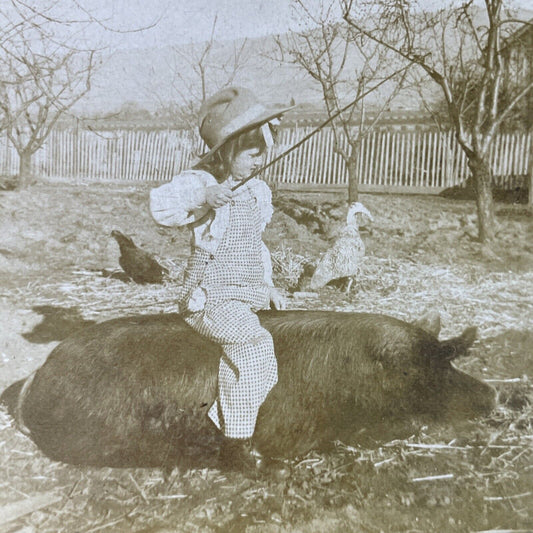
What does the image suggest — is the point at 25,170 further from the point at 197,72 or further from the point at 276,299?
the point at 276,299

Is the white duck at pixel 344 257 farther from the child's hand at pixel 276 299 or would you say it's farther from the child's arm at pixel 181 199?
the child's arm at pixel 181 199

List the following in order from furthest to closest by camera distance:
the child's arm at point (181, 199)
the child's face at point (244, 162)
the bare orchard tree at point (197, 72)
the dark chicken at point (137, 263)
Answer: the dark chicken at point (137, 263), the bare orchard tree at point (197, 72), the child's face at point (244, 162), the child's arm at point (181, 199)

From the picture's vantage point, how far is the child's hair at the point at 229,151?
1592mm

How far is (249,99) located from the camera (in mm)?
1575

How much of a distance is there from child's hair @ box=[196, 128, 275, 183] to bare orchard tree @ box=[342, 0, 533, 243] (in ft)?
2.46

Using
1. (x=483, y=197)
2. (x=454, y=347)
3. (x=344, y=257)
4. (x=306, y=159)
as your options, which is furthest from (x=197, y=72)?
(x=454, y=347)

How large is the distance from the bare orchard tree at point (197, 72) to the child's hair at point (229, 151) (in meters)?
0.48

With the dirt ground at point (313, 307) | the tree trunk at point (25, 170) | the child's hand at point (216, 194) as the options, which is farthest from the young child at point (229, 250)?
the tree trunk at point (25, 170)

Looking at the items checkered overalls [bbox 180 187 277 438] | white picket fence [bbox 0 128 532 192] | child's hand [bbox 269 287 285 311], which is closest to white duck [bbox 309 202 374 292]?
white picket fence [bbox 0 128 532 192]

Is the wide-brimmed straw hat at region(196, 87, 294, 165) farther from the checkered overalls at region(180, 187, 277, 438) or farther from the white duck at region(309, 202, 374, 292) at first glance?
the white duck at region(309, 202, 374, 292)

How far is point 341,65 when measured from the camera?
2225 millimetres

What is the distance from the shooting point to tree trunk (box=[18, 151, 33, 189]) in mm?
2354

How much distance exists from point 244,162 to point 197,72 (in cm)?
67

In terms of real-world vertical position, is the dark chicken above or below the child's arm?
below
